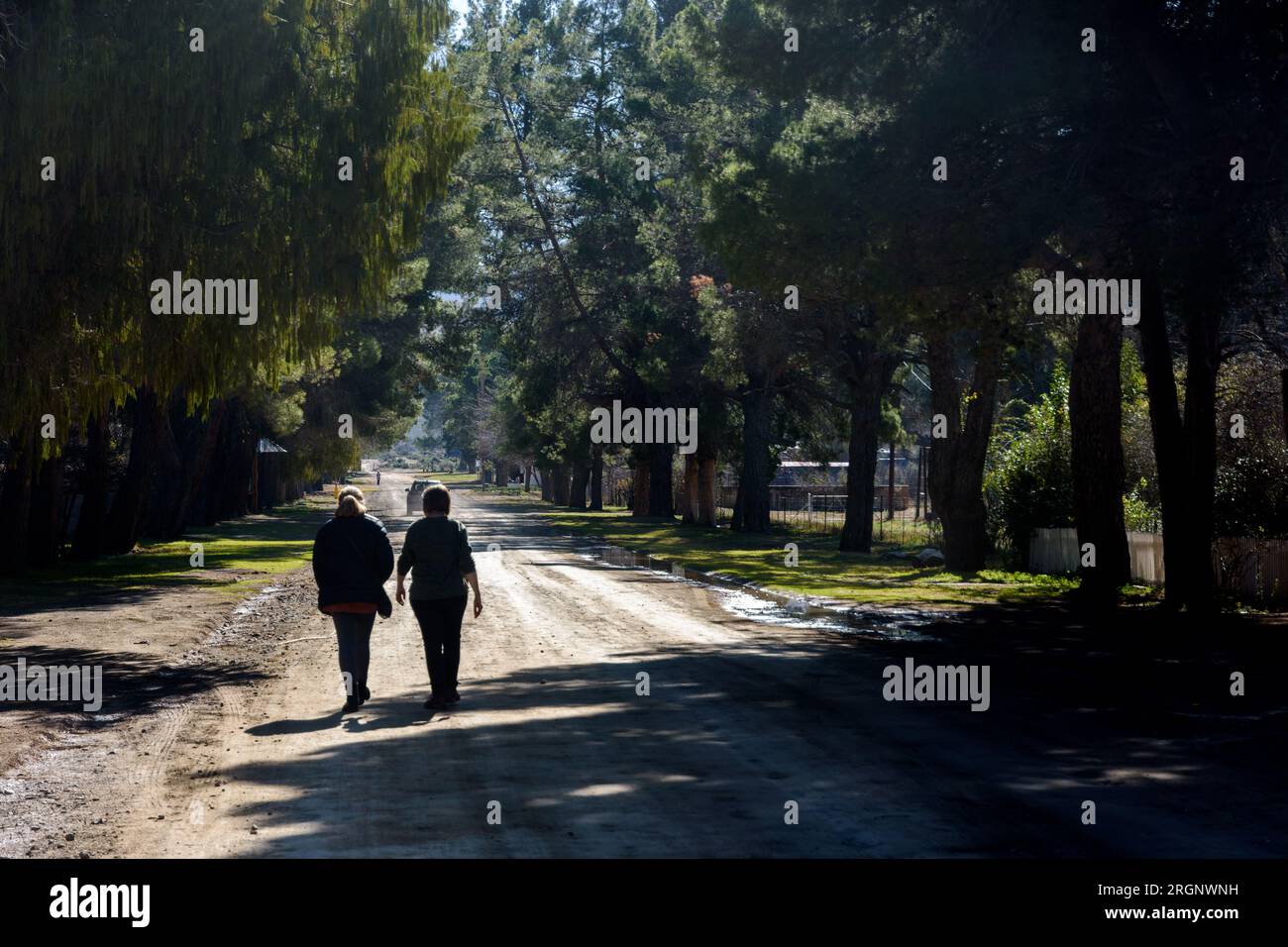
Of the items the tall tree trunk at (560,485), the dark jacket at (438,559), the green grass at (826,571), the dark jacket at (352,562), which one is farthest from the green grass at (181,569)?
the tall tree trunk at (560,485)

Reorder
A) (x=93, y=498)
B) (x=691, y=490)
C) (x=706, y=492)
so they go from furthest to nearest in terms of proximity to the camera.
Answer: (x=691, y=490)
(x=706, y=492)
(x=93, y=498)

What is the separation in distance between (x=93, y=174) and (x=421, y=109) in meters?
4.33

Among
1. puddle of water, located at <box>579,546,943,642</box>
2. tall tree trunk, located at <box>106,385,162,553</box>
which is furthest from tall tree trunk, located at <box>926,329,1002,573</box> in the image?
tall tree trunk, located at <box>106,385,162,553</box>

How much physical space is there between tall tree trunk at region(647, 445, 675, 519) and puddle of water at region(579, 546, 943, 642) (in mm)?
35139

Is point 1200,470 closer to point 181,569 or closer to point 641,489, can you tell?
point 181,569

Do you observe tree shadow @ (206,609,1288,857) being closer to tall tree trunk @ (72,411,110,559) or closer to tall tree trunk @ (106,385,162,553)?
tall tree trunk @ (72,411,110,559)

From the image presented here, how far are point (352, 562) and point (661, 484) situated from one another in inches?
2105

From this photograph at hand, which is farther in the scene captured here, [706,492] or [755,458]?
[706,492]

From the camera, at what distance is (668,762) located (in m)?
10.3

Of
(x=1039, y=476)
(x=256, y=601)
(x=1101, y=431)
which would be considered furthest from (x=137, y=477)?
(x=1101, y=431)

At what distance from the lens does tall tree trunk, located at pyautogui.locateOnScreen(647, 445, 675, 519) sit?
65750 millimetres

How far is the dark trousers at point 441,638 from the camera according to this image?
12953 millimetres

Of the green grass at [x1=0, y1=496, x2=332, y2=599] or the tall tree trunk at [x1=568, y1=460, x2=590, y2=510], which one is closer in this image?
the green grass at [x1=0, y1=496, x2=332, y2=599]

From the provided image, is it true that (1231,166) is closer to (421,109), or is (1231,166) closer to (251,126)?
(421,109)
